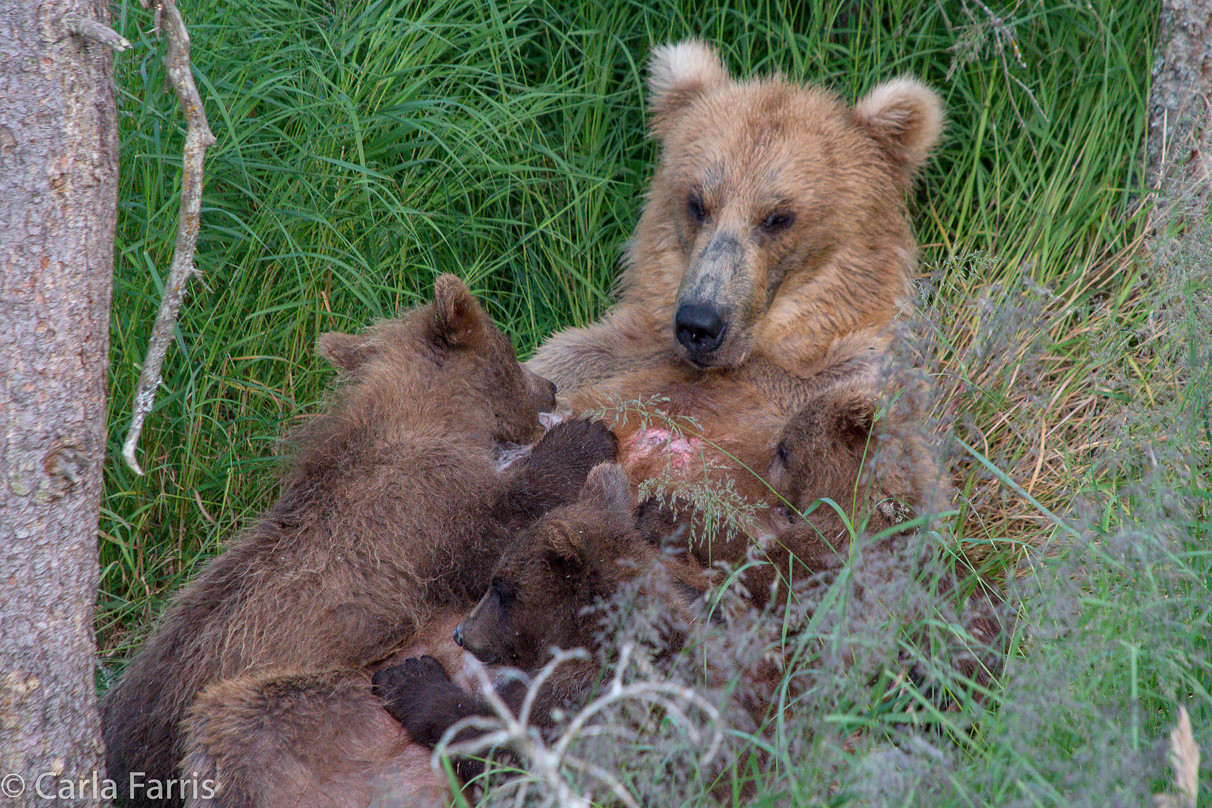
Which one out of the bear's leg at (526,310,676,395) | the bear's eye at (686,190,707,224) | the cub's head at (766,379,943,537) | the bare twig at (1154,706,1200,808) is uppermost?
the bare twig at (1154,706,1200,808)

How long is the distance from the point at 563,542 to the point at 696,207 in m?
1.82

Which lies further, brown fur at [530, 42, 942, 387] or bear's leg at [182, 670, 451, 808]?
brown fur at [530, 42, 942, 387]

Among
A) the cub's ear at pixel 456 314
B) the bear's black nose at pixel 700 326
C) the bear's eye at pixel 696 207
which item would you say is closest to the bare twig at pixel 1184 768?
the bear's black nose at pixel 700 326

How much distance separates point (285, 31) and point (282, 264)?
1.01 meters

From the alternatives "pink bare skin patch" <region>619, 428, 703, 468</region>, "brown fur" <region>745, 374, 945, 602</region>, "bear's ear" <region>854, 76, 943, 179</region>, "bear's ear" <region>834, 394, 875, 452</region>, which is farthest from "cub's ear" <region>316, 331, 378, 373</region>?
"bear's ear" <region>854, 76, 943, 179</region>

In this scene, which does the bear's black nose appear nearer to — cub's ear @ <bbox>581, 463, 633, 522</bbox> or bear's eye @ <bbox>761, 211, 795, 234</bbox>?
bear's eye @ <bbox>761, 211, 795, 234</bbox>

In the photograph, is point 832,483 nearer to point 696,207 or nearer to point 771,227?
point 771,227

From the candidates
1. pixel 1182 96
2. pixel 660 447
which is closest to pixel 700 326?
pixel 660 447

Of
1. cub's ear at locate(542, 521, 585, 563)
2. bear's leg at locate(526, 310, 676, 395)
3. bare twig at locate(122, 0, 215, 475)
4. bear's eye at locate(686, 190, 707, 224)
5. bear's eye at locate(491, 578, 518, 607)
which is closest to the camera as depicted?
bare twig at locate(122, 0, 215, 475)

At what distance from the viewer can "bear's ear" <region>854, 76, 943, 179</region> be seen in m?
3.98

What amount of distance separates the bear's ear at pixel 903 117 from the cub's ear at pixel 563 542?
2276 millimetres

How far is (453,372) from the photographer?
3514mm

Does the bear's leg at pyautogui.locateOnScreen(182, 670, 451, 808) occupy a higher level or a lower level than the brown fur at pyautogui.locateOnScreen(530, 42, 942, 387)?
lower

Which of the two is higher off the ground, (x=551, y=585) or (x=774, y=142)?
(x=774, y=142)
